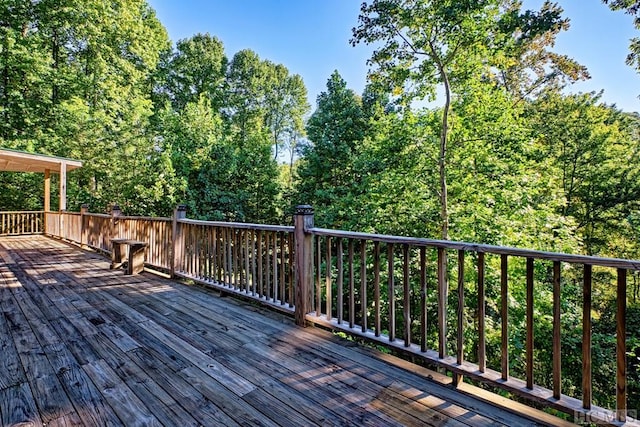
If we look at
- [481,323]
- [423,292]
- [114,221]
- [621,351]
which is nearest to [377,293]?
[423,292]

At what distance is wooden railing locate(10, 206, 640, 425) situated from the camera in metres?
1.54

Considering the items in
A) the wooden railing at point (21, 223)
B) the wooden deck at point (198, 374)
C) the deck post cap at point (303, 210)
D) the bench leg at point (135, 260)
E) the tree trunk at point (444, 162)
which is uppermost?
the tree trunk at point (444, 162)

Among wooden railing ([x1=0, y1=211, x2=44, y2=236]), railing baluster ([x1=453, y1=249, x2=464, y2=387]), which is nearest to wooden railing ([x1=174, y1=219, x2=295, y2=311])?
railing baluster ([x1=453, y1=249, x2=464, y2=387])

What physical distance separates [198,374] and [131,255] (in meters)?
3.56

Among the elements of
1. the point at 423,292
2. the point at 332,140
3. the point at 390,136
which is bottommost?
the point at 423,292

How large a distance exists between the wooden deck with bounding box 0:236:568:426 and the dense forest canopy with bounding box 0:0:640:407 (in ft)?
20.4

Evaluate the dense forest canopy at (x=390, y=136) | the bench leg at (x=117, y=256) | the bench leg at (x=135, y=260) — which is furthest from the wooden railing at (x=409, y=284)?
the dense forest canopy at (x=390, y=136)

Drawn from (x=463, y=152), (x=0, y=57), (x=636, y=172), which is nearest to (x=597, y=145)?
(x=636, y=172)

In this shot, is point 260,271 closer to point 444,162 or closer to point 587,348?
point 587,348

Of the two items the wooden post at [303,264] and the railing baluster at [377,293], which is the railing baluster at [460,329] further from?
the wooden post at [303,264]

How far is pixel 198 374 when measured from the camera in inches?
78.4

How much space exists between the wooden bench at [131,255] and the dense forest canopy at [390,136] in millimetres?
5630

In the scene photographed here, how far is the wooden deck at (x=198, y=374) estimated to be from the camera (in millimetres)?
1601

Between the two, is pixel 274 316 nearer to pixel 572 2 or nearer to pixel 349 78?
pixel 572 2
